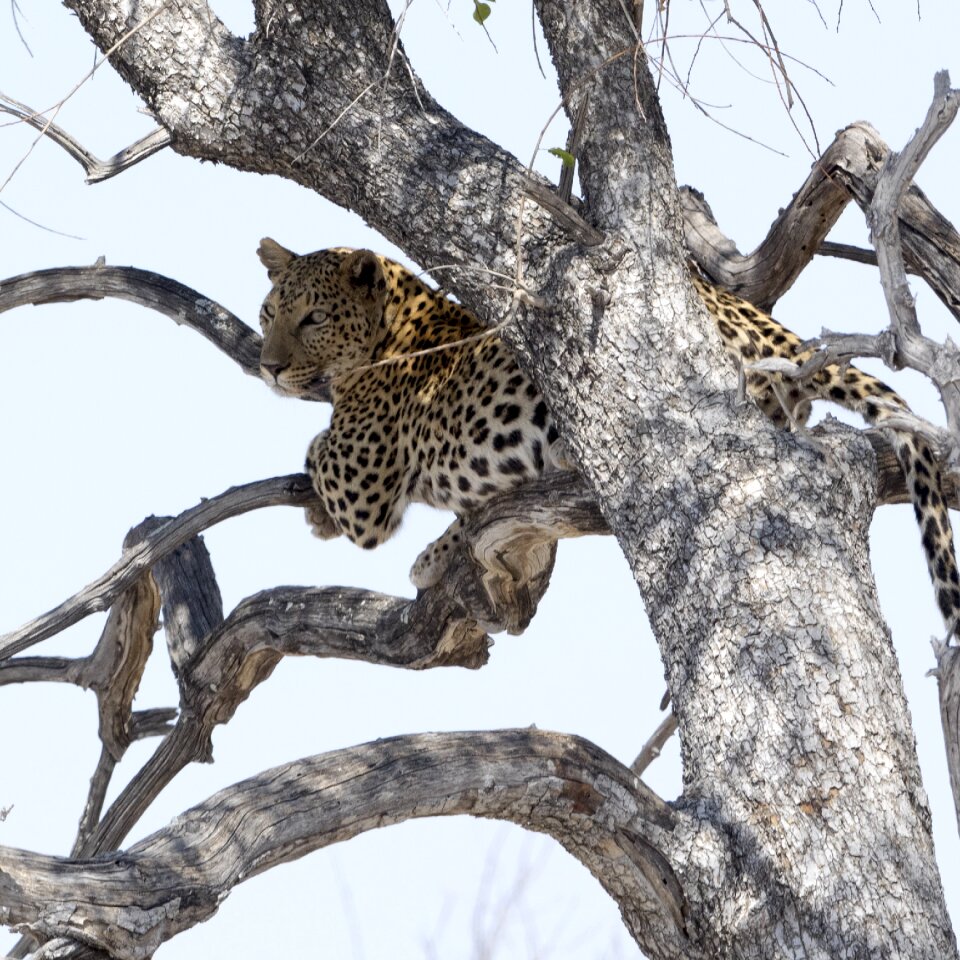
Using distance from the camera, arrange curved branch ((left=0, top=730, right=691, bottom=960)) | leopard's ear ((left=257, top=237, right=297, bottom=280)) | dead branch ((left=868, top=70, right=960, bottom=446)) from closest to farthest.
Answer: curved branch ((left=0, top=730, right=691, bottom=960))
dead branch ((left=868, top=70, right=960, bottom=446))
leopard's ear ((left=257, top=237, right=297, bottom=280))

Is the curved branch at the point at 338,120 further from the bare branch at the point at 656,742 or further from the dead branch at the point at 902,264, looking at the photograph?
the bare branch at the point at 656,742

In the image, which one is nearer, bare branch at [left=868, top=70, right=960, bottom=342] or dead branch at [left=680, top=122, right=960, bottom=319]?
bare branch at [left=868, top=70, right=960, bottom=342]

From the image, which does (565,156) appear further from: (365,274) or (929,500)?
(365,274)

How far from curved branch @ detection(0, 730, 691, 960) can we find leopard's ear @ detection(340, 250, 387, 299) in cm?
357

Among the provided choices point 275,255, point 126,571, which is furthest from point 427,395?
point 275,255

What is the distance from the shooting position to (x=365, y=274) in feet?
23.3

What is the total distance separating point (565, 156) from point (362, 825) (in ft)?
6.26

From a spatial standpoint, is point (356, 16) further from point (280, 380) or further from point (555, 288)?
point (280, 380)

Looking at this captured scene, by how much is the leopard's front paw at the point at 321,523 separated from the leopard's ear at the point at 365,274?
1218 mm

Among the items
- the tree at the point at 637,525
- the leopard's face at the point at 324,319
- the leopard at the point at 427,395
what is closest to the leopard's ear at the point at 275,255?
the leopard at the point at 427,395

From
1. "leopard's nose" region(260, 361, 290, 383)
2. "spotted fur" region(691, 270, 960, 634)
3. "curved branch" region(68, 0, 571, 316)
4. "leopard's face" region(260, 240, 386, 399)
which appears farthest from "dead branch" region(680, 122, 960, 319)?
"leopard's nose" region(260, 361, 290, 383)

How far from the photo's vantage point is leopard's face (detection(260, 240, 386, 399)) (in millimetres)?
6867

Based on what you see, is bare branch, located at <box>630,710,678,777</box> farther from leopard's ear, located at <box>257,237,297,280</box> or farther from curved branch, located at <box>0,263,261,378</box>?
leopard's ear, located at <box>257,237,297,280</box>

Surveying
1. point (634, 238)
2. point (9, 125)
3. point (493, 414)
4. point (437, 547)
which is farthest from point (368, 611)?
point (9, 125)
